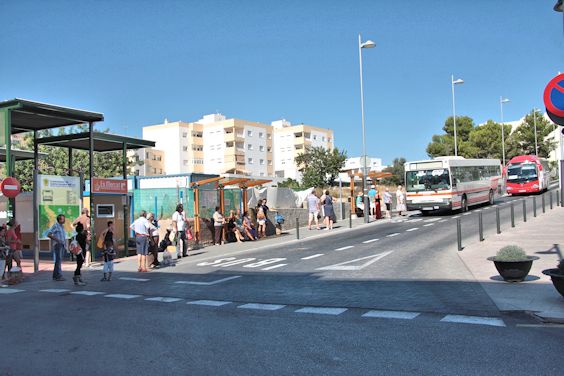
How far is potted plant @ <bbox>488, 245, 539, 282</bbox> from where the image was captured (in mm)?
9539

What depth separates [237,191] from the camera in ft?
77.2

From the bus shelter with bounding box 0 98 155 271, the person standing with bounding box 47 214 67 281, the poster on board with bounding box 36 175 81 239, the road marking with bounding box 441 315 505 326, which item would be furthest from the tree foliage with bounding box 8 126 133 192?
the road marking with bounding box 441 315 505 326

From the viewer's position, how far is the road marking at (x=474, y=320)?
6.98m

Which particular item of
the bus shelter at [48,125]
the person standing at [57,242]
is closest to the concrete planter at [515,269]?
the person standing at [57,242]

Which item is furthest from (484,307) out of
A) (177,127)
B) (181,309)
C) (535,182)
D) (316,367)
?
(177,127)

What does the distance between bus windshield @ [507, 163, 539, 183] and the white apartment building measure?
6968 centimetres

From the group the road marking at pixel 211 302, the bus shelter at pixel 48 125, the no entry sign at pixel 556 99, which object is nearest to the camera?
the no entry sign at pixel 556 99

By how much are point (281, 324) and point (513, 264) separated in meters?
4.83

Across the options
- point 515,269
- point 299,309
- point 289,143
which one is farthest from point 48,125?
point 289,143

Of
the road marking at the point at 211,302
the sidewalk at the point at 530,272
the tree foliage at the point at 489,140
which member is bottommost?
the road marking at the point at 211,302

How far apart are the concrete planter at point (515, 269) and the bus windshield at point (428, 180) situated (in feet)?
57.2

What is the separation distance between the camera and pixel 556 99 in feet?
24.4

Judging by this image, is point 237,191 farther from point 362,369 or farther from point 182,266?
point 362,369

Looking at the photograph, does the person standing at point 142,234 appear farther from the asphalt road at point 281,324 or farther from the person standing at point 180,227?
the person standing at point 180,227
